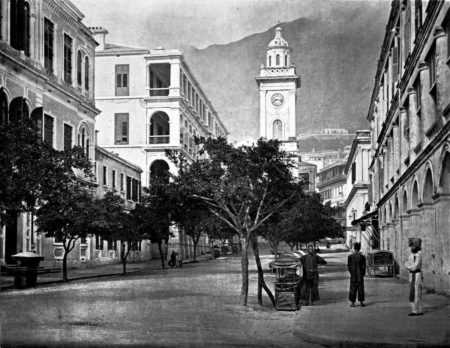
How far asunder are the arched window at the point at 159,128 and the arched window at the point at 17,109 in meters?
26.4

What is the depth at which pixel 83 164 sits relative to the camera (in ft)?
85.5

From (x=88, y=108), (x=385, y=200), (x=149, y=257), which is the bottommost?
(x=149, y=257)

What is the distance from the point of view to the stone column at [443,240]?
58.7 feet

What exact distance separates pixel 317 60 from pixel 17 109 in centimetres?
1938

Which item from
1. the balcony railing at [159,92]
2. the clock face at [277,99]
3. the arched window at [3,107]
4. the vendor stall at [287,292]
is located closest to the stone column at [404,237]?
the vendor stall at [287,292]

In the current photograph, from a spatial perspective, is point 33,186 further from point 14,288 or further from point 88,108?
point 88,108

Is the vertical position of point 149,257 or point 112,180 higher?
point 112,180

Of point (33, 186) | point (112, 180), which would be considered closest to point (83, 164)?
point (33, 186)

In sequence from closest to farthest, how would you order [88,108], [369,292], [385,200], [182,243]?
[369,292], [385,200], [88,108], [182,243]

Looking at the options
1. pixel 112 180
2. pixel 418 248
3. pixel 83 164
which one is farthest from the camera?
pixel 112 180

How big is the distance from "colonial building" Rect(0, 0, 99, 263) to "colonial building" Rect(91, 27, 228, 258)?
12.6 m

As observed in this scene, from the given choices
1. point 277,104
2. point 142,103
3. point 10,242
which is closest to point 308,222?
point 277,104

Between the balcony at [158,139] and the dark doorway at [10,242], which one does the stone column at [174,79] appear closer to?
the balcony at [158,139]

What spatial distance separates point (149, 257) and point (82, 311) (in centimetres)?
4232
